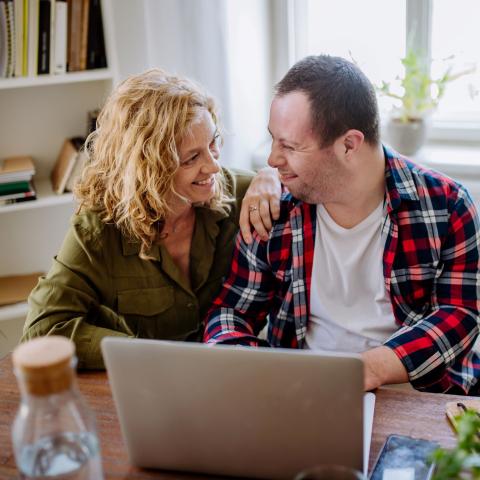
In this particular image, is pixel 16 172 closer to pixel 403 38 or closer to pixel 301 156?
pixel 301 156

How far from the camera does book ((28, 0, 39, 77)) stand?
2395 millimetres

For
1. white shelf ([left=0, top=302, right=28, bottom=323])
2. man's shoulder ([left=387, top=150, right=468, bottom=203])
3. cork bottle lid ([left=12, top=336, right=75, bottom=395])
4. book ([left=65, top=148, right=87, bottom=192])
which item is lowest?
white shelf ([left=0, top=302, right=28, bottom=323])

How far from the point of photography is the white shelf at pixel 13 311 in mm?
2574

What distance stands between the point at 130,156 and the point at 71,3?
91 cm

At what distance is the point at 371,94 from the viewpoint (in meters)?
1.74

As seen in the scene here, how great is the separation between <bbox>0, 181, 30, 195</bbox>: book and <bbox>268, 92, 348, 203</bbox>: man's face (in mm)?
1090

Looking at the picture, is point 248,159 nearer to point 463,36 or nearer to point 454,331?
point 463,36

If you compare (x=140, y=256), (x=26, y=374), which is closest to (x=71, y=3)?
(x=140, y=256)

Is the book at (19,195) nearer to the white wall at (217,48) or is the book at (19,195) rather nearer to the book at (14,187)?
the book at (14,187)

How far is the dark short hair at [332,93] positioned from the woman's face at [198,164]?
193 millimetres

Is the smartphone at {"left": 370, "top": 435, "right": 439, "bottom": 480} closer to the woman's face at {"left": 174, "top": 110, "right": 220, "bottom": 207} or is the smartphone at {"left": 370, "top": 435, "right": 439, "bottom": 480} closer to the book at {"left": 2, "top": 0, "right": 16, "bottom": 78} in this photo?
the woman's face at {"left": 174, "top": 110, "right": 220, "bottom": 207}

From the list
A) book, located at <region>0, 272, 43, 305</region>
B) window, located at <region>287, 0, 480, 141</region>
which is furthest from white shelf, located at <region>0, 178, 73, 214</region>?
window, located at <region>287, 0, 480, 141</region>

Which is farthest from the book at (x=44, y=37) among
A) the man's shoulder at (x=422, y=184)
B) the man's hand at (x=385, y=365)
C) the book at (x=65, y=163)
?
the man's hand at (x=385, y=365)

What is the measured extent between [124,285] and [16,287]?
1046 millimetres
